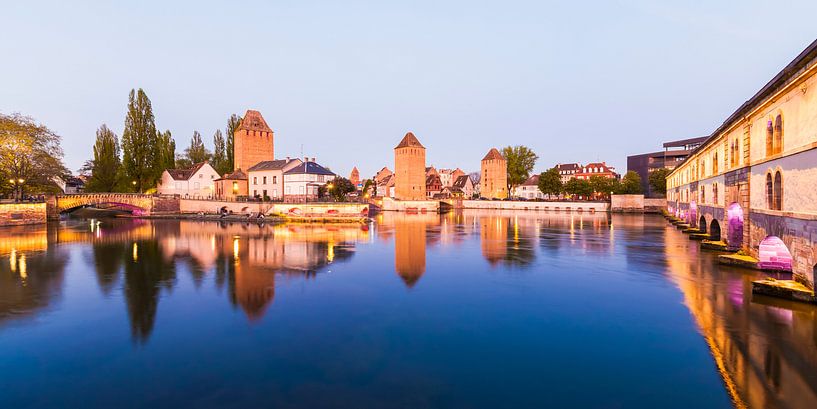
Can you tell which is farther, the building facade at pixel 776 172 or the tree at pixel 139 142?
the tree at pixel 139 142

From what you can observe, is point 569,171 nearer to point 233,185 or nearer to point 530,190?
point 530,190

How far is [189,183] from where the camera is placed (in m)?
71.6

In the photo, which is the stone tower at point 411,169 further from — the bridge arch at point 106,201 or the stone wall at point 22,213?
the stone wall at point 22,213

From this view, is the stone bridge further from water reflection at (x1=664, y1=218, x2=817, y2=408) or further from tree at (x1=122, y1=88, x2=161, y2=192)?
water reflection at (x1=664, y1=218, x2=817, y2=408)

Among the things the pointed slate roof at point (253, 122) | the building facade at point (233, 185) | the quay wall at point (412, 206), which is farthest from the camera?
the quay wall at point (412, 206)

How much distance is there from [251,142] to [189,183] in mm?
12496

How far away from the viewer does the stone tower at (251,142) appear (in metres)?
74.1

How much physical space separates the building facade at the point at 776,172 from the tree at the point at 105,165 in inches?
3095

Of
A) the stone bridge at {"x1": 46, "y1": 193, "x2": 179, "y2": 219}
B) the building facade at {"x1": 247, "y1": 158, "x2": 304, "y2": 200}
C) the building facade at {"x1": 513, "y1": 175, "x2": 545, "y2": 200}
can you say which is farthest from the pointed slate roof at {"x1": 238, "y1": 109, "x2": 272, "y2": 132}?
the building facade at {"x1": 513, "y1": 175, "x2": 545, "y2": 200}

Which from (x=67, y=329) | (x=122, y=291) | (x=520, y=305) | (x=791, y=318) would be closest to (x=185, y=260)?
(x=122, y=291)

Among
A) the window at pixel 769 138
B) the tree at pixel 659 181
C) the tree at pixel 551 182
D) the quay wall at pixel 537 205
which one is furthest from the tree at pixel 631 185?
the window at pixel 769 138

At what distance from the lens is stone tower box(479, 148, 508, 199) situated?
342 feet

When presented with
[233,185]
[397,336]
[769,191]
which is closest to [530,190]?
[233,185]

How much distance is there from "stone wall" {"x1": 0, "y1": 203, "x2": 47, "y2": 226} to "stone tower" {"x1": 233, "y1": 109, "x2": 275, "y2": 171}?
1183 inches
